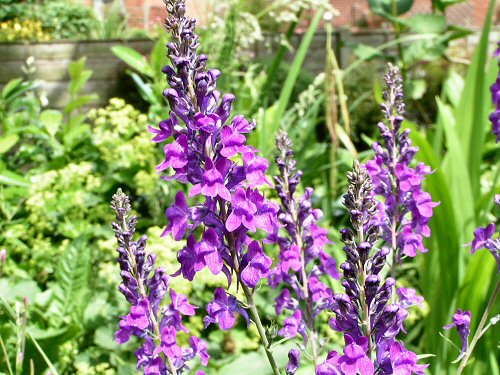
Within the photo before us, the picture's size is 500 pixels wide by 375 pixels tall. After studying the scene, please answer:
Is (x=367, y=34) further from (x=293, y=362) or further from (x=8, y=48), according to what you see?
(x=293, y=362)

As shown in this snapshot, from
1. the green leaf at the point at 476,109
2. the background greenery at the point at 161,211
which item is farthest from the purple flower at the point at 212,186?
the green leaf at the point at 476,109

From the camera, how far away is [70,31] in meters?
11.5

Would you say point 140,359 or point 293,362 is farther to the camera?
point 140,359

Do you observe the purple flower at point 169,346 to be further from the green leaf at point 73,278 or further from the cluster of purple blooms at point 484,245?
the green leaf at point 73,278

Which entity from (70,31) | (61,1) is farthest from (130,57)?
(61,1)

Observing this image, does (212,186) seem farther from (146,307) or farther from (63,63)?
(63,63)

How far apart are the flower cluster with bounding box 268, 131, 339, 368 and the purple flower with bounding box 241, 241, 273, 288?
1.04 feet

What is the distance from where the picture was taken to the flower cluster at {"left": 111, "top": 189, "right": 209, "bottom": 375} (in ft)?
3.54

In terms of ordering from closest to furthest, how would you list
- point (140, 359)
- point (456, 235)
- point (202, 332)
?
point (140, 359) < point (456, 235) < point (202, 332)

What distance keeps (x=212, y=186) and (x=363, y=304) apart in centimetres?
29

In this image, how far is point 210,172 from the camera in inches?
35.9

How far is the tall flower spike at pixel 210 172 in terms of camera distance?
917 millimetres

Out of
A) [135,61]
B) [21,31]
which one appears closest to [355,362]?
[135,61]

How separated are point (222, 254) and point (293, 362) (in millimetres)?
241
